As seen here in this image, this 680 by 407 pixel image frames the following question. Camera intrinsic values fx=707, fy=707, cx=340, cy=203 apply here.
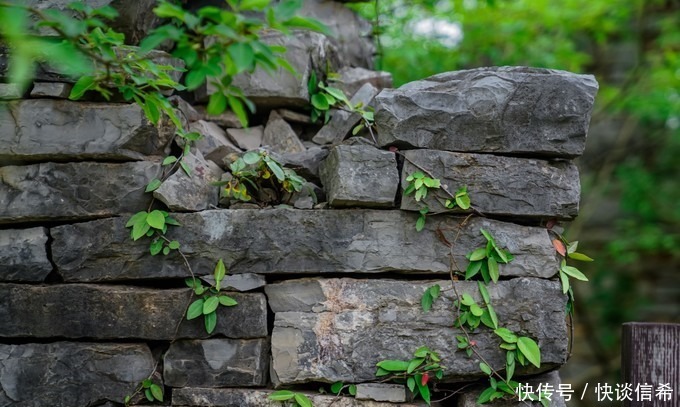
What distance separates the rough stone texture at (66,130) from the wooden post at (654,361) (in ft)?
6.56

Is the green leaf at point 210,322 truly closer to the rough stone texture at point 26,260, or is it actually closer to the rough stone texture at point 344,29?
the rough stone texture at point 26,260

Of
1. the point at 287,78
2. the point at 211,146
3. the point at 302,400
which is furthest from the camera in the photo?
the point at 287,78

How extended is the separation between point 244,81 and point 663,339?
1939mm

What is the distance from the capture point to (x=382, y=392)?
254cm

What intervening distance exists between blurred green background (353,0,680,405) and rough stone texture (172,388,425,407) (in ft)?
10.5

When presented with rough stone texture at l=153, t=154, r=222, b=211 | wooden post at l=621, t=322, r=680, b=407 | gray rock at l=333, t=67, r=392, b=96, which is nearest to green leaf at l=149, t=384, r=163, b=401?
rough stone texture at l=153, t=154, r=222, b=211

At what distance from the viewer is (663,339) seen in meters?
2.61

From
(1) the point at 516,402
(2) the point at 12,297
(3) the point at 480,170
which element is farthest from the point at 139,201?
(1) the point at 516,402

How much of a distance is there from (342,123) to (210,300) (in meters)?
0.95

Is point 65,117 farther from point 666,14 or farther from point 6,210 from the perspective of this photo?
point 666,14

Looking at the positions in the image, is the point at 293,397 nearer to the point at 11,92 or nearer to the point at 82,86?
the point at 82,86

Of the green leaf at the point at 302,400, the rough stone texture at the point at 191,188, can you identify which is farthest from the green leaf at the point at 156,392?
the rough stone texture at the point at 191,188

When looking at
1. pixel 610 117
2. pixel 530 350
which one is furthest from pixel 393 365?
pixel 610 117

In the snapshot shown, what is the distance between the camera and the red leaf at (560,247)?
270cm
